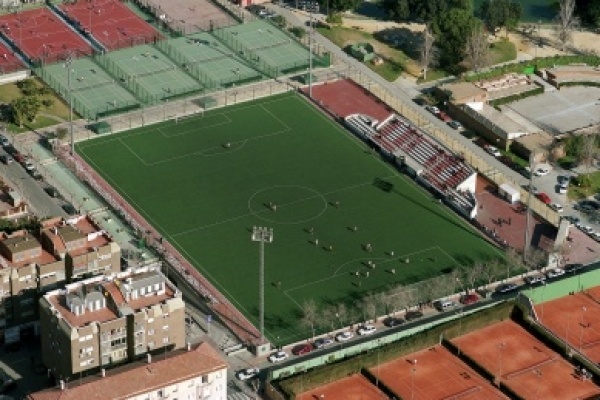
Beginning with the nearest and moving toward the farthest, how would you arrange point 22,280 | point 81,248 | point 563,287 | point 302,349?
point 22,280, point 302,349, point 81,248, point 563,287

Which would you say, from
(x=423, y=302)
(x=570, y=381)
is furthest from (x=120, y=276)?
(x=570, y=381)

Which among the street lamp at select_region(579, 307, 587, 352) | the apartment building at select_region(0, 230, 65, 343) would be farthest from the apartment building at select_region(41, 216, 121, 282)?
the street lamp at select_region(579, 307, 587, 352)

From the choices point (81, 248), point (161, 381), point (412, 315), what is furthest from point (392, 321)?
point (81, 248)

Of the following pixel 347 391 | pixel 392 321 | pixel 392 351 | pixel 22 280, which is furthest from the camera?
pixel 392 321

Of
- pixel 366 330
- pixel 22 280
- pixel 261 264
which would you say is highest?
pixel 261 264

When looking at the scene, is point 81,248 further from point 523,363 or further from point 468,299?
point 523,363

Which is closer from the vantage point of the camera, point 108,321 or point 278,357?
point 108,321

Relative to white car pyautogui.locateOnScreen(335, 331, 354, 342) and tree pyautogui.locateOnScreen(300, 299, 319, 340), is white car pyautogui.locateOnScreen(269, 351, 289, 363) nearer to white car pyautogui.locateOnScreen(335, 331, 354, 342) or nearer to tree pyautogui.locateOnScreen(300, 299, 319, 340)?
tree pyautogui.locateOnScreen(300, 299, 319, 340)
